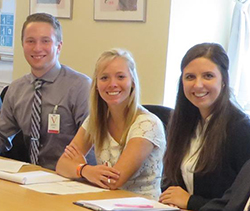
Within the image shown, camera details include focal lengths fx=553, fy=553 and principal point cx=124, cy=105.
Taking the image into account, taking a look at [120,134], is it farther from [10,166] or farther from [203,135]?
[10,166]

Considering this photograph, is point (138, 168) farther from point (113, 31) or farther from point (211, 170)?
point (113, 31)

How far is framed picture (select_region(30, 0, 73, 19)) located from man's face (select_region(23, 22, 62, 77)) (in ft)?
4.26

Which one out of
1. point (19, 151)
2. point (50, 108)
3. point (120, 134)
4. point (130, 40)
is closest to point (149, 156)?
point (120, 134)

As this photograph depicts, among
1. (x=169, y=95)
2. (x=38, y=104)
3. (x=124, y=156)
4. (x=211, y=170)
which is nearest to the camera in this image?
(x=211, y=170)

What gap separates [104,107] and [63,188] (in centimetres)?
59

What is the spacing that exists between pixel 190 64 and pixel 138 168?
545 millimetres

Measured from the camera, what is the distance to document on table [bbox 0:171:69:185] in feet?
8.25

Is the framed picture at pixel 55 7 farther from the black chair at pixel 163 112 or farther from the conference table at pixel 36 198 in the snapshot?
the conference table at pixel 36 198

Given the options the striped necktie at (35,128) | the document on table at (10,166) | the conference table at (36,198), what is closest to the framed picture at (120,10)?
the striped necktie at (35,128)

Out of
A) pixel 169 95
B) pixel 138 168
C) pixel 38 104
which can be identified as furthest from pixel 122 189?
pixel 169 95

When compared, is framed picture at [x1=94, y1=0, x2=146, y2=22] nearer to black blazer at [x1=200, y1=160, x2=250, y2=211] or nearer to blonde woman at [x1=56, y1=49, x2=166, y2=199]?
blonde woman at [x1=56, y1=49, x2=166, y2=199]

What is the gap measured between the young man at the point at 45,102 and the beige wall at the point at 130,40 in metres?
0.85

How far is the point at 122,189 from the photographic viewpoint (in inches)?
103

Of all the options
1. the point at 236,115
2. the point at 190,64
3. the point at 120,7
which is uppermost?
the point at 120,7
